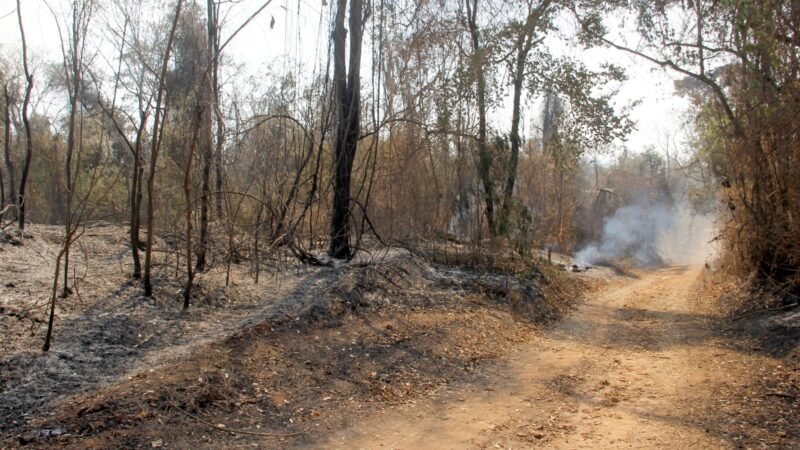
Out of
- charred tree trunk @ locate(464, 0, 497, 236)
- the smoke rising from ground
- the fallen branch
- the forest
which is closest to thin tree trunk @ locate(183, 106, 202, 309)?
the forest

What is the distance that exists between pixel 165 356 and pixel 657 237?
4287 centimetres

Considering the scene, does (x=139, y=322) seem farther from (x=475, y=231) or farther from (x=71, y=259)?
(x=475, y=231)

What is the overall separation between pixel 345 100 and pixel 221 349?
19.8ft

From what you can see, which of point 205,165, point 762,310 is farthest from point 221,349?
point 762,310

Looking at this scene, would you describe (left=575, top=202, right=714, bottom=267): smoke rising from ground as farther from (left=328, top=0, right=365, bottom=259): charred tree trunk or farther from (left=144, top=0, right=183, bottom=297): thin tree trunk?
(left=144, top=0, right=183, bottom=297): thin tree trunk

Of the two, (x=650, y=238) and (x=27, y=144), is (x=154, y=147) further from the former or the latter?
(x=650, y=238)

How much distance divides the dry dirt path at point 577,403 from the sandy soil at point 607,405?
1 centimetres

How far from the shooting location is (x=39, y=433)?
4457 millimetres

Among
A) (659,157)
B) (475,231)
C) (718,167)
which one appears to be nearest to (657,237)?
(659,157)

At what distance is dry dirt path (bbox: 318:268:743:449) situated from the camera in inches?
199

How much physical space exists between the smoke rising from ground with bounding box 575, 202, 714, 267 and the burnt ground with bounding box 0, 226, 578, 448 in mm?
24851

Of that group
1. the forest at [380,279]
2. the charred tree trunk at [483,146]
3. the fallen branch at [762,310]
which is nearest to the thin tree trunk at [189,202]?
the forest at [380,279]

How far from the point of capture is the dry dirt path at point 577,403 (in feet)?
16.6

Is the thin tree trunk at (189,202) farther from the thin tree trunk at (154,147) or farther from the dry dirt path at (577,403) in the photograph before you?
the dry dirt path at (577,403)
